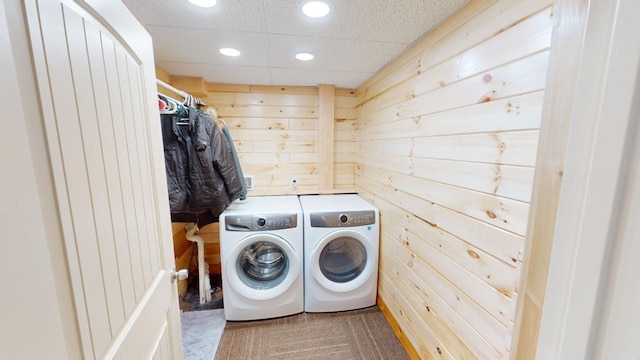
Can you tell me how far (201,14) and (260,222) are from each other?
1.32 meters

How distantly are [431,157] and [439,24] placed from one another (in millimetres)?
683

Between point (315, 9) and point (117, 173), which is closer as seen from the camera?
point (117, 173)

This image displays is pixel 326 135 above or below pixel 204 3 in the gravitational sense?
below

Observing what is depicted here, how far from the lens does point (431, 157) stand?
1348 mm

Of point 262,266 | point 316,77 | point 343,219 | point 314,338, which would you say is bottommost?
point 314,338

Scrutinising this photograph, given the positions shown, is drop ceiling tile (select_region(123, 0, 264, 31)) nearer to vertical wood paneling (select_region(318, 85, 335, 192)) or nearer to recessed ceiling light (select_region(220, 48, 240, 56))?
recessed ceiling light (select_region(220, 48, 240, 56))

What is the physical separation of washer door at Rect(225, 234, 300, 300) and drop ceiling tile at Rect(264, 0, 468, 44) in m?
1.40

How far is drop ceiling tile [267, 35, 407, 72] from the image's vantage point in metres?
1.51

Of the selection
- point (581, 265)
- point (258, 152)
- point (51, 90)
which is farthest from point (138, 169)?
point (258, 152)

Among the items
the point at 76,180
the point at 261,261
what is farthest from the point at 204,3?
the point at 261,261

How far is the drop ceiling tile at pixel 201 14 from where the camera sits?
1118 mm

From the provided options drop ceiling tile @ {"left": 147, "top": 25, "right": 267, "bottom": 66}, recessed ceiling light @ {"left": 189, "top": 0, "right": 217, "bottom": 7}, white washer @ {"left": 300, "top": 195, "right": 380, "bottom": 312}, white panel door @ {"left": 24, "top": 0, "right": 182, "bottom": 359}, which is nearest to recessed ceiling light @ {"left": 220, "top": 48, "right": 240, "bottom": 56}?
drop ceiling tile @ {"left": 147, "top": 25, "right": 267, "bottom": 66}

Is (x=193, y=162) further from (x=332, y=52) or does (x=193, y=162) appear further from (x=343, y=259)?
(x=343, y=259)

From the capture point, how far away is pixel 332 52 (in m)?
1.67
